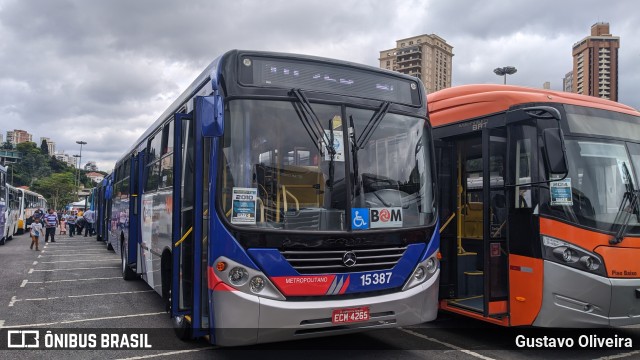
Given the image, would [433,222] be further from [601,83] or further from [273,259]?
[601,83]

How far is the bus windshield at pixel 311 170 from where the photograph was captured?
4.64 meters

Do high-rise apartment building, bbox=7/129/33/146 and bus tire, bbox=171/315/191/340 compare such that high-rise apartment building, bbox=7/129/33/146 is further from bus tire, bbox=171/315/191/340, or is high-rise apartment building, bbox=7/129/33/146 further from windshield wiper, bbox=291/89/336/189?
windshield wiper, bbox=291/89/336/189

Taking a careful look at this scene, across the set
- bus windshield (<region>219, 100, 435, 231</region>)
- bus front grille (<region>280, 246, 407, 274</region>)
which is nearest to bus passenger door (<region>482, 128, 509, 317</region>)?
bus windshield (<region>219, 100, 435, 231</region>)

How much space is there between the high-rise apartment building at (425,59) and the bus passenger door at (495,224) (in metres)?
44.8

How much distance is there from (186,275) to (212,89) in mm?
1945

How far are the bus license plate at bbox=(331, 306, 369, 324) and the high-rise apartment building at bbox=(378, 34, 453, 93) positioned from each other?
46.9 metres

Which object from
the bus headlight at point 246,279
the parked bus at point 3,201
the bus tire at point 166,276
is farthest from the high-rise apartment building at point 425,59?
the bus headlight at point 246,279

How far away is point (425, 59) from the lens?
52.3 meters

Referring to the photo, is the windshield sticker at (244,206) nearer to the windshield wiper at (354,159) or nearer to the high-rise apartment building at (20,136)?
the windshield wiper at (354,159)

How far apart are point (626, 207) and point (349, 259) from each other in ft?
10.8

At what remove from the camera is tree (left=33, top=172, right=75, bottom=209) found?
78688 mm

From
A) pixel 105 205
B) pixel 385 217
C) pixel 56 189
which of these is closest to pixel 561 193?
pixel 385 217

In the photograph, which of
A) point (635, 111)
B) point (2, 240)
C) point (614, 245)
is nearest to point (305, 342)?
point (614, 245)

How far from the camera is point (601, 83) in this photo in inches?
1219
